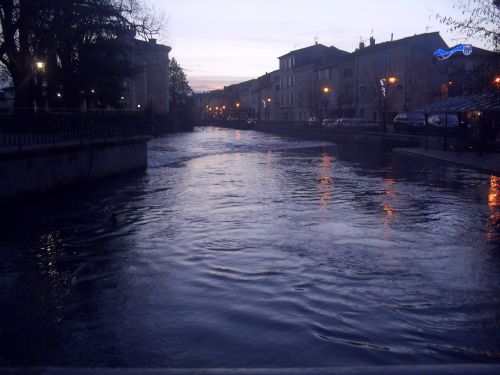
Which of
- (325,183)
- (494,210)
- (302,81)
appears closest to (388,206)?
(494,210)

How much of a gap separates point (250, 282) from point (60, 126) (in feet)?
38.0

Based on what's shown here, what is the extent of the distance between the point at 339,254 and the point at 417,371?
5121mm

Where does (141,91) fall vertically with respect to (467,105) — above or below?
above

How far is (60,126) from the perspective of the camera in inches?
666

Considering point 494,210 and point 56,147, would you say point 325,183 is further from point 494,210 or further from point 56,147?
point 56,147

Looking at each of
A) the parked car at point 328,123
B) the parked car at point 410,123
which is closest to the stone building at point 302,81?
the parked car at point 328,123

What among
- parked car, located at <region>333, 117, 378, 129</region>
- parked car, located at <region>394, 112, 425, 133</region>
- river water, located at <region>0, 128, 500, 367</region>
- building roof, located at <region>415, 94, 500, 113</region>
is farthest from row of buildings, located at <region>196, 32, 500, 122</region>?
river water, located at <region>0, 128, 500, 367</region>

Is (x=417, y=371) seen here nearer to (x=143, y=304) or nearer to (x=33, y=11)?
(x=143, y=304)

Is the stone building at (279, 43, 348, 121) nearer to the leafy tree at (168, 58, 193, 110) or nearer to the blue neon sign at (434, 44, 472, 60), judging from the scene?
the leafy tree at (168, 58, 193, 110)

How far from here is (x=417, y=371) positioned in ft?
12.2

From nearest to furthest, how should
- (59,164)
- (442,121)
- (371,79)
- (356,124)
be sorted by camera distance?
(59,164), (442,121), (356,124), (371,79)

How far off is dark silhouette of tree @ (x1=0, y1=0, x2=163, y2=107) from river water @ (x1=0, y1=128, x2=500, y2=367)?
A: 385 inches

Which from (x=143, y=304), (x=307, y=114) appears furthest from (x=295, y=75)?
(x=143, y=304)

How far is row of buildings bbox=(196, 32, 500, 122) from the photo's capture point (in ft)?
161
